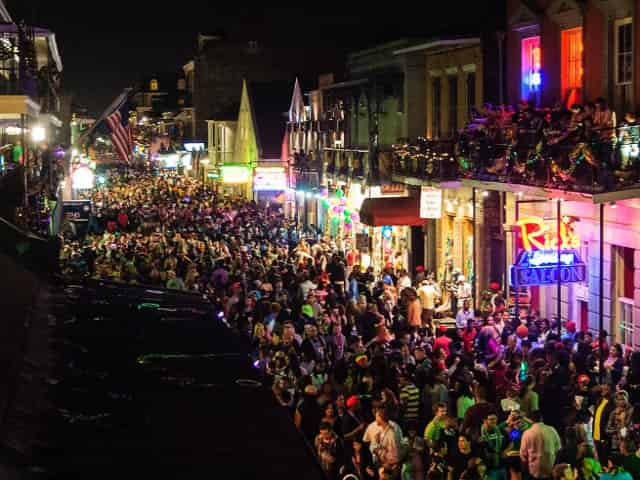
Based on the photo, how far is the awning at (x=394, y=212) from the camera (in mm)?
30370

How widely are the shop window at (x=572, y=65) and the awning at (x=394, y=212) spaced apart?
8.60 m

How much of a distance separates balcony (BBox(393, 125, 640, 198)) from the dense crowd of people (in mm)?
2149

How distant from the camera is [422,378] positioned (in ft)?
46.0

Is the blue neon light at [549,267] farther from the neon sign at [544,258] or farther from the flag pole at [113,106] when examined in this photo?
the flag pole at [113,106]

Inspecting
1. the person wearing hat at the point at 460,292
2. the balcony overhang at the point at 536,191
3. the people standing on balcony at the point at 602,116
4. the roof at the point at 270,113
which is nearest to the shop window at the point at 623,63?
the people standing on balcony at the point at 602,116

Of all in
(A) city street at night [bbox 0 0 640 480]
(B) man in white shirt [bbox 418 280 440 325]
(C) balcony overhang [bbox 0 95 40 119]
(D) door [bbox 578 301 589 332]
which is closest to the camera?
(A) city street at night [bbox 0 0 640 480]

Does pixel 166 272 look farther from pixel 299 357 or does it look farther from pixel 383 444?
pixel 383 444

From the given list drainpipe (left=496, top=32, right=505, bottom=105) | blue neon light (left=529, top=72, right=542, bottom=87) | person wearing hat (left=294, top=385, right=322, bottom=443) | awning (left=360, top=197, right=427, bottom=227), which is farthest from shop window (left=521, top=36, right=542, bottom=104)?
person wearing hat (left=294, top=385, right=322, bottom=443)

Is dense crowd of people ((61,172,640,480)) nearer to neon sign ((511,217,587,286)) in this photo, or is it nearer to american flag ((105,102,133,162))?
neon sign ((511,217,587,286))

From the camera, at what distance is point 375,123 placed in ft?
118

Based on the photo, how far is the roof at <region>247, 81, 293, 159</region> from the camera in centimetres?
6556

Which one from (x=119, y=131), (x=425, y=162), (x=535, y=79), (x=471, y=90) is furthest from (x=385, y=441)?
(x=119, y=131)

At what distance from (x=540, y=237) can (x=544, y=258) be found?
14.3 inches

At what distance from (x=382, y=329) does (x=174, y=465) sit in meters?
13.8
